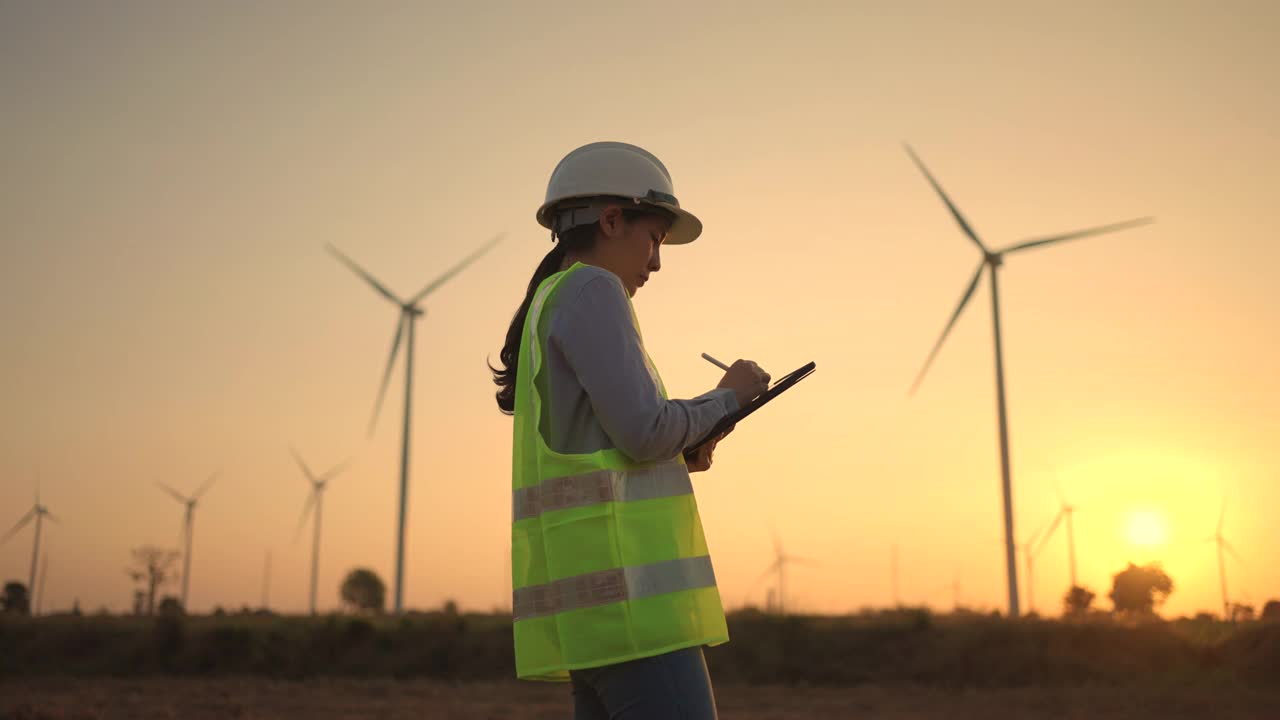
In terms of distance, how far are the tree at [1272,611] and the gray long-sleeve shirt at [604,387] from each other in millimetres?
17596

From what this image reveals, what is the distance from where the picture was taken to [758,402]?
3893 mm

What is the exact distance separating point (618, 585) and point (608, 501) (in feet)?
0.77

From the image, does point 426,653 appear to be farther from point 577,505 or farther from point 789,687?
point 577,505

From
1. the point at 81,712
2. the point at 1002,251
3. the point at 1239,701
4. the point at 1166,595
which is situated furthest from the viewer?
the point at 1166,595

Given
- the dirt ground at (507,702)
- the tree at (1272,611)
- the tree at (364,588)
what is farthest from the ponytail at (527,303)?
the tree at (364,588)

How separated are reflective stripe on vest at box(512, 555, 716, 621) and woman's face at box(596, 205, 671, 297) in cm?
96

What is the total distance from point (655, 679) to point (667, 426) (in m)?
0.71

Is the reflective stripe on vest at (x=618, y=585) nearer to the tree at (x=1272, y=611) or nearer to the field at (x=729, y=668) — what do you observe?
the field at (x=729, y=668)

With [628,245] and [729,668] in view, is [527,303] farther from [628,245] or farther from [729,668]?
[729,668]

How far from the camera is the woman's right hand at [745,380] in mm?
3873

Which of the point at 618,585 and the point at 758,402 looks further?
the point at 758,402

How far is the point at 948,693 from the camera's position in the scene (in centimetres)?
A: 1852

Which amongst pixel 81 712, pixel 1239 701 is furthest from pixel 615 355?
pixel 1239 701

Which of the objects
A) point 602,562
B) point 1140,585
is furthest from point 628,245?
point 1140,585
